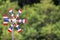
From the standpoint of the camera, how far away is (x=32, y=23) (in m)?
12.4

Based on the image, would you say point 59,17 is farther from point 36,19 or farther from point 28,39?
point 28,39

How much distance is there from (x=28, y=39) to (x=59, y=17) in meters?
2.26

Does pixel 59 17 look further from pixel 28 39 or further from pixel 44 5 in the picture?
pixel 28 39

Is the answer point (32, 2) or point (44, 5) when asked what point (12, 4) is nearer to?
point (32, 2)

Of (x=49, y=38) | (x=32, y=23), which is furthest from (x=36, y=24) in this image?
(x=49, y=38)

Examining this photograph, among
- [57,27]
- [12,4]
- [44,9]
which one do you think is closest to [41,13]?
[44,9]

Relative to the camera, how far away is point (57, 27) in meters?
11.9

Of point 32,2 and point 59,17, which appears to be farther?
point 32,2

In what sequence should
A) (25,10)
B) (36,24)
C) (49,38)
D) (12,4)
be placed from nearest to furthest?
(49,38), (36,24), (25,10), (12,4)

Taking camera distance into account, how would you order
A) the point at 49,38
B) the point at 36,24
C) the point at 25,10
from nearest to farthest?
the point at 49,38 < the point at 36,24 < the point at 25,10

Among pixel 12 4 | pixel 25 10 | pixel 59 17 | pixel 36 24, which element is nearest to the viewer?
pixel 36 24

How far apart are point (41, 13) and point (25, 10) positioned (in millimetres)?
1635

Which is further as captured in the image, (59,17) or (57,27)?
(59,17)

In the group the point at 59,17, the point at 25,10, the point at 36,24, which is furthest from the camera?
the point at 25,10
